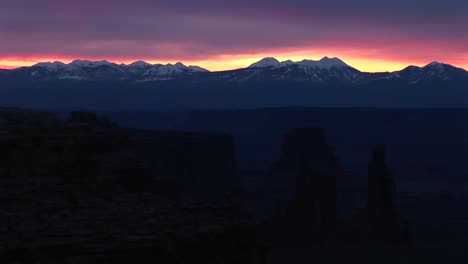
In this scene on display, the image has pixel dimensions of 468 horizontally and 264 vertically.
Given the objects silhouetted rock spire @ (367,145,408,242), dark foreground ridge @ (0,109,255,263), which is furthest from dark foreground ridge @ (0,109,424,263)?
silhouetted rock spire @ (367,145,408,242)

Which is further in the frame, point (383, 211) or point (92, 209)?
point (383, 211)

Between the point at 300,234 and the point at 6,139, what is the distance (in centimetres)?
5603

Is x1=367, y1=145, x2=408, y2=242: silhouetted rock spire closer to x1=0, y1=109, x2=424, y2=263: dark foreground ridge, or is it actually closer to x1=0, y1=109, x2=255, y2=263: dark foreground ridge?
x1=0, y1=109, x2=424, y2=263: dark foreground ridge

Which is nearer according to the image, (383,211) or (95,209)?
(95,209)

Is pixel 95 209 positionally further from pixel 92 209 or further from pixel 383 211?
pixel 383 211


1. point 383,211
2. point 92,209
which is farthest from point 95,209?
point 383,211

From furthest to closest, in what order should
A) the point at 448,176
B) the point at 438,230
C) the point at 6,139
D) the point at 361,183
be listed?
the point at 448,176 < the point at 361,183 < the point at 438,230 < the point at 6,139

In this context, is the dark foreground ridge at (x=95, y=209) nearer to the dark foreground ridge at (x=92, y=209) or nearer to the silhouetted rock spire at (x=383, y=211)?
the dark foreground ridge at (x=92, y=209)

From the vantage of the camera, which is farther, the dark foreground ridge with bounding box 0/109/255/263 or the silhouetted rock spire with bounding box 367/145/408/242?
the silhouetted rock spire with bounding box 367/145/408/242

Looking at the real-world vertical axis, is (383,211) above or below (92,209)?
below

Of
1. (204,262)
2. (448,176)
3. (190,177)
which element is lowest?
(448,176)

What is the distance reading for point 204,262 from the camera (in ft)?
67.4

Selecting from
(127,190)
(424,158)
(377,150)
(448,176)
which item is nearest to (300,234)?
(377,150)

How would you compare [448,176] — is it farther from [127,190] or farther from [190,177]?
[127,190]
